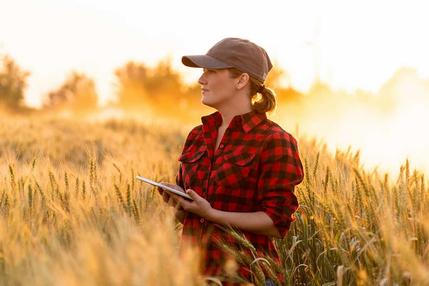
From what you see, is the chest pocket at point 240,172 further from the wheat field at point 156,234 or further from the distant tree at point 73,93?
Result: the distant tree at point 73,93

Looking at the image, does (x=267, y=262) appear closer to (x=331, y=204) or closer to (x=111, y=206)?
(x=331, y=204)

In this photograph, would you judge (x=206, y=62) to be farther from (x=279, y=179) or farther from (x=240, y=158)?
(x=279, y=179)

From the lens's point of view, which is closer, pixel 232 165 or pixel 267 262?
pixel 267 262

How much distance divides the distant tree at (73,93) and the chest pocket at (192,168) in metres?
42.1

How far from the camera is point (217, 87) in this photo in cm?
286

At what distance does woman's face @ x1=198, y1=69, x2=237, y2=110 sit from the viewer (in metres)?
2.84

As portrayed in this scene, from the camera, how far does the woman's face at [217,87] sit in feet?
9.32

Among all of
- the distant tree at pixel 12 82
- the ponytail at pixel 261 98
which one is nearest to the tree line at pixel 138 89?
the distant tree at pixel 12 82

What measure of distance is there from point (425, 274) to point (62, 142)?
730cm

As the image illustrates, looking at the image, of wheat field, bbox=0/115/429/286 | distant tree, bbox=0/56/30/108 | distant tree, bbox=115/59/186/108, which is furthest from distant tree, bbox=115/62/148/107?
wheat field, bbox=0/115/429/286

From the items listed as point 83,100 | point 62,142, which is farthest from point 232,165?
point 83,100

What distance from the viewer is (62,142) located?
8672 millimetres

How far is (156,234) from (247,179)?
1185mm

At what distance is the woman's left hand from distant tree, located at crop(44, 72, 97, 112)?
42484mm
